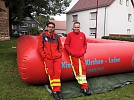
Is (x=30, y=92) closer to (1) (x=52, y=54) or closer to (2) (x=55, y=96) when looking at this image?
(2) (x=55, y=96)

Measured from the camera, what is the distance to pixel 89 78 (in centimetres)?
438

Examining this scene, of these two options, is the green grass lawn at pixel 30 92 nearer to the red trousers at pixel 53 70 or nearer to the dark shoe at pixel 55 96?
the dark shoe at pixel 55 96

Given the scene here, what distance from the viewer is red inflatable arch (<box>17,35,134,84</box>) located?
3.67 metres

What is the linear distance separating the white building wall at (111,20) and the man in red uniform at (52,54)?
1811cm

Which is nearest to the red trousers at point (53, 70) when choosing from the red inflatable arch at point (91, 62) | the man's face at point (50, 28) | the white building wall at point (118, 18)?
the red inflatable arch at point (91, 62)

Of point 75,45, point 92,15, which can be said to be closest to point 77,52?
point 75,45

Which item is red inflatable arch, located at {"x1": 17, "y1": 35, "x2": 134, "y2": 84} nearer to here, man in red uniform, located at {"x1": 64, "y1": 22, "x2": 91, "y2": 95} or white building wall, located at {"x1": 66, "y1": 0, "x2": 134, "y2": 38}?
man in red uniform, located at {"x1": 64, "y1": 22, "x2": 91, "y2": 95}

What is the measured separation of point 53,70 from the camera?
363cm

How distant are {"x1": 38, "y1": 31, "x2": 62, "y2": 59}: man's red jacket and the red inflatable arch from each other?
0.18 meters

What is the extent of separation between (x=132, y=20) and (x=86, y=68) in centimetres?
2223

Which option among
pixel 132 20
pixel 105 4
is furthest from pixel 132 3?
pixel 105 4

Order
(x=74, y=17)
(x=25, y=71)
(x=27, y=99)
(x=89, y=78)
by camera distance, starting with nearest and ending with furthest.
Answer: (x=27, y=99) → (x=25, y=71) → (x=89, y=78) → (x=74, y=17)

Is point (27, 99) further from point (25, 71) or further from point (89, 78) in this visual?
point (89, 78)

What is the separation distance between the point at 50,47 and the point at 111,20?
1890 centimetres
